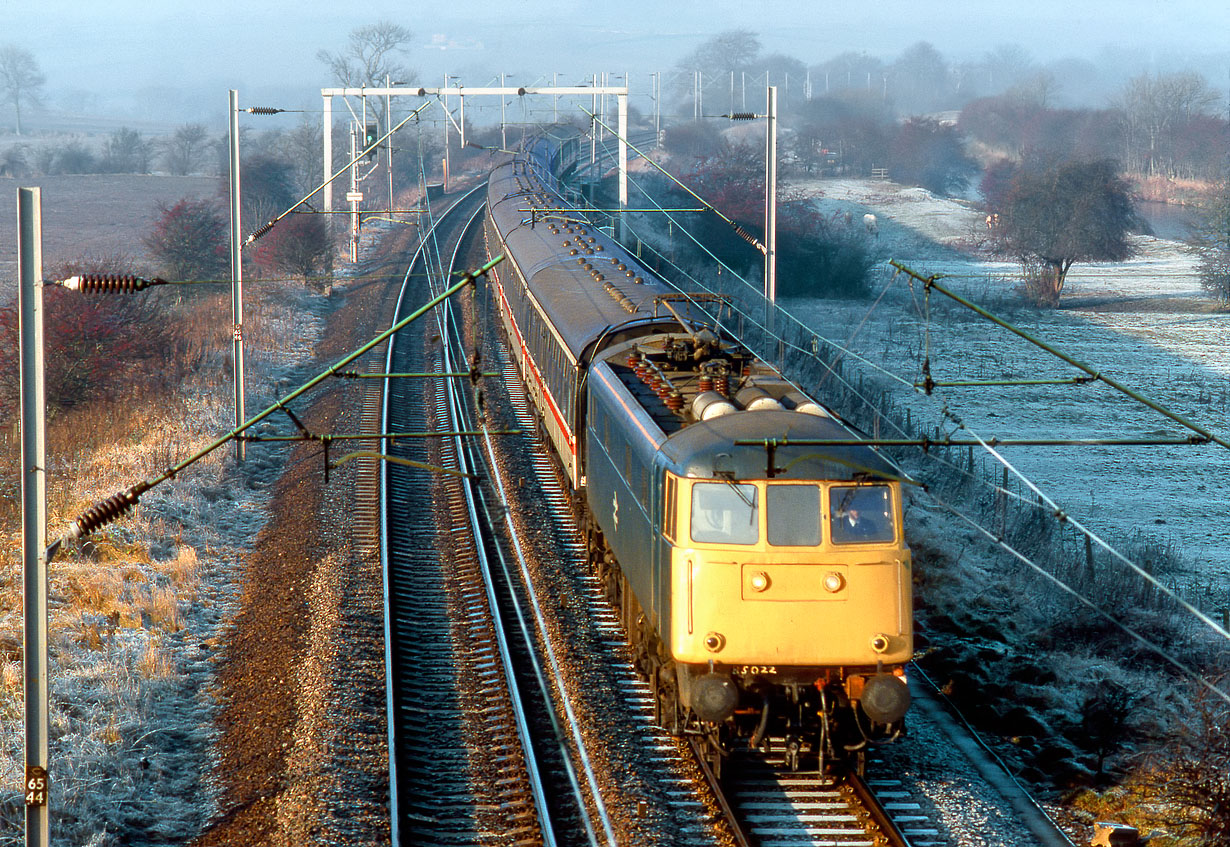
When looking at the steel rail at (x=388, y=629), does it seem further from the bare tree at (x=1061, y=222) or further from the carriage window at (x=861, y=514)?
the bare tree at (x=1061, y=222)

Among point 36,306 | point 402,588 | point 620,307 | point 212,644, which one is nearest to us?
point 36,306

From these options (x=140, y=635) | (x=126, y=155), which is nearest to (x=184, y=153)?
(x=126, y=155)

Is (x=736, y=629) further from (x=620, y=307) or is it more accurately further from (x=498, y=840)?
(x=620, y=307)

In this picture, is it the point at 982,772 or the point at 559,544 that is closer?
the point at 982,772

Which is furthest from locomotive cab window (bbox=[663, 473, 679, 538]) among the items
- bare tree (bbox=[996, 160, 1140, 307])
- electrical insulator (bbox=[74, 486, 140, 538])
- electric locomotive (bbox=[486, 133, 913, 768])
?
bare tree (bbox=[996, 160, 1140, 307])

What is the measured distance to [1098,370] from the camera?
38.1 meters

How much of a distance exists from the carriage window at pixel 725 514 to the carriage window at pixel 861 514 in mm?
665

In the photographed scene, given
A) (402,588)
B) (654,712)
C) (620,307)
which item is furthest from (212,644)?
(620,307)

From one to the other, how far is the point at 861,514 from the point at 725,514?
114 centimetres

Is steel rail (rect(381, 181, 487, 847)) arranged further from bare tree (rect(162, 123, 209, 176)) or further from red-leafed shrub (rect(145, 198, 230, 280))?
bare tree (rect(162, 123, 209, 176))

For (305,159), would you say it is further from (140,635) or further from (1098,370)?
(140,635)

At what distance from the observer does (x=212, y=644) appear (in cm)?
1534

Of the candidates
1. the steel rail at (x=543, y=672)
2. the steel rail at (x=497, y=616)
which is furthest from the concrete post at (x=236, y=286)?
the steel rail at (x=543, y=672)

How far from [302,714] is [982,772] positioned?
21.8 ft
